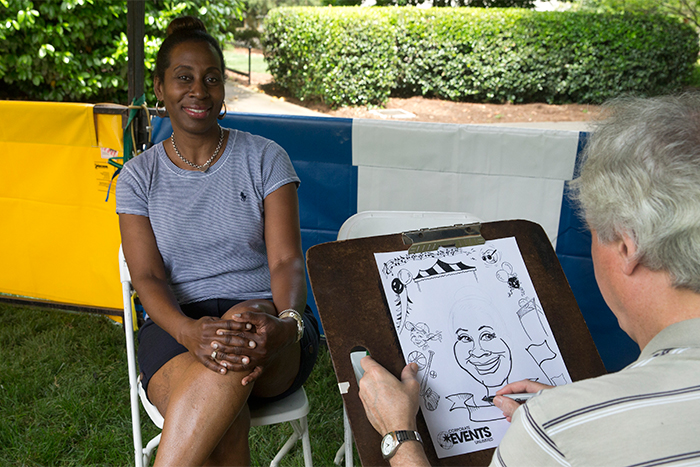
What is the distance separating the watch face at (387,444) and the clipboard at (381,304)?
0.06 meters

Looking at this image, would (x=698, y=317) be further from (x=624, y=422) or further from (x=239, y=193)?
(x=239, y=193)

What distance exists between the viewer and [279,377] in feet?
5.48

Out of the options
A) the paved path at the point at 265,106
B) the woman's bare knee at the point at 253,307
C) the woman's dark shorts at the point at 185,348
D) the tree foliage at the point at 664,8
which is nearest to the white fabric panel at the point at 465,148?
the woman's dark shorts at the point at 185,348

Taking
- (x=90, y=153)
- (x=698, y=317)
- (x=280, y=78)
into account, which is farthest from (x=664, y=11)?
(x=698, y=317)

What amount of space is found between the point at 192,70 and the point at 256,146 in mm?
342

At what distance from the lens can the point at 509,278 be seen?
1489 mm

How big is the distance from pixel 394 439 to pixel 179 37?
5.06ft

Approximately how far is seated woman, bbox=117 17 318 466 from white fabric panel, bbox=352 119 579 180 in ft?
2.87

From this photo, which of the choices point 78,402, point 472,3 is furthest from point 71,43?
point 472,3

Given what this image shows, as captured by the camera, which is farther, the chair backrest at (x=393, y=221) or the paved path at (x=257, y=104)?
the paved path at (x=257, y=104)

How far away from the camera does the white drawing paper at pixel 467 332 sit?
1.31m

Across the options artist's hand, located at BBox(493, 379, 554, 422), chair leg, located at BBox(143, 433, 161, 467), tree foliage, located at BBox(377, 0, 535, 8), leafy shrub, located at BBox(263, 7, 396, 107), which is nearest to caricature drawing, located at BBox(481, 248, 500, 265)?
artist's hand, located at BBox(493, 379, 554, 422)

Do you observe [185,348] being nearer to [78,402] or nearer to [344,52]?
[78,402]

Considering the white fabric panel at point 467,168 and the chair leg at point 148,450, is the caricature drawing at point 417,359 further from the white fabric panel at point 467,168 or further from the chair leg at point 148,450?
the white fabric panel at point 467,168
